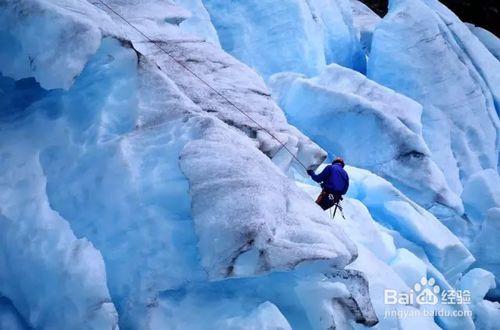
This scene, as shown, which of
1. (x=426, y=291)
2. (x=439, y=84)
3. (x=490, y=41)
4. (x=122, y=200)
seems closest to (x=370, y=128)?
(x=439, y=84)

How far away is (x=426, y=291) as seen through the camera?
6.63 m

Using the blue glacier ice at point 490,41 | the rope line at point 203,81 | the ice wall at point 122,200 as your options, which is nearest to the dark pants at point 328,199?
the rope line at point 203,81

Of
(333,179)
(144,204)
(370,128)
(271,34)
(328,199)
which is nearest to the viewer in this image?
(144,204)

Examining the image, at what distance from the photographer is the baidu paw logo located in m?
6.54

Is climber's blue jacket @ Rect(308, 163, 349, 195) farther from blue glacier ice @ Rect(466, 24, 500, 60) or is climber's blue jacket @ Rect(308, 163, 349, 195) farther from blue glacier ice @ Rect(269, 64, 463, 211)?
blue glacier ice @ Rect(466, 24, 500, 60)

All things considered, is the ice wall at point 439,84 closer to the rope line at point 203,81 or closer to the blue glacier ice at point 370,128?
the blue glacier ice at point 370,128

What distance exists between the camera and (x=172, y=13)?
6988 mm

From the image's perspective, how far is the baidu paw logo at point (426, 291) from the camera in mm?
6539

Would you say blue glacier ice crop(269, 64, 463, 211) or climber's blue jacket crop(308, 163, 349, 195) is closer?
climber's blue jacket crop(308, 163, 349, 195)

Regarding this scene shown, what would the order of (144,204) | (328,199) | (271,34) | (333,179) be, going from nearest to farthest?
(144,204), (333,179), (328,199), (271,34)

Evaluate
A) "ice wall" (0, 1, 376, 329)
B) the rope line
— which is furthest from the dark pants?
"ice wall" (0, 1, 376, 329)

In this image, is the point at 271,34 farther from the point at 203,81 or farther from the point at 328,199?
the point at 328,199

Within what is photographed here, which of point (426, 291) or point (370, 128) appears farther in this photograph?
point (370, 128)

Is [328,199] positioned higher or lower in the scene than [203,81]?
lower
